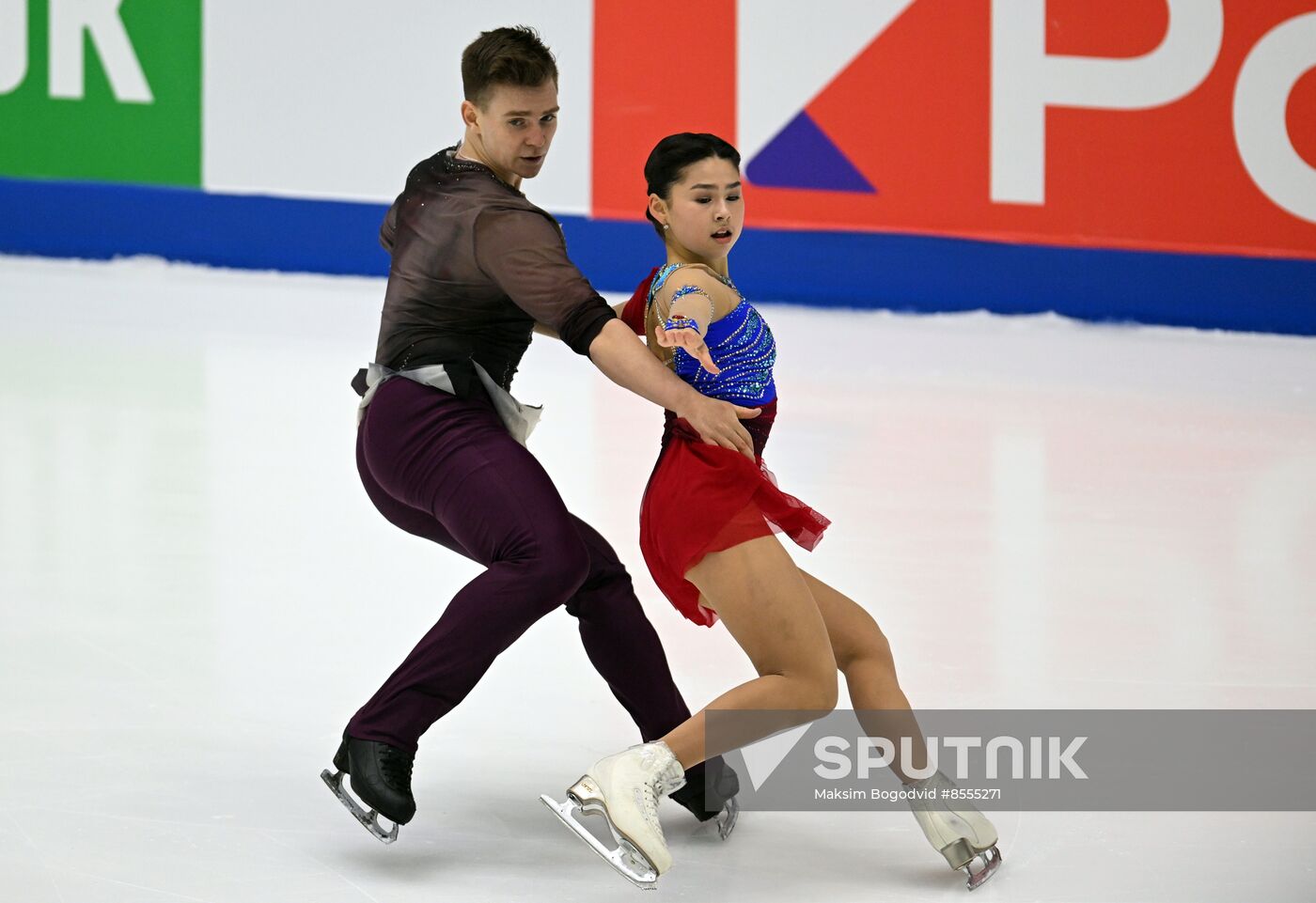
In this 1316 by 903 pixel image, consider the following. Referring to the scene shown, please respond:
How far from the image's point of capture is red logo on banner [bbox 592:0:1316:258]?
24.9 ft

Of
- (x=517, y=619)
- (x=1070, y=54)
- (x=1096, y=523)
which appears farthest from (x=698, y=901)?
(x=1070, y=54)

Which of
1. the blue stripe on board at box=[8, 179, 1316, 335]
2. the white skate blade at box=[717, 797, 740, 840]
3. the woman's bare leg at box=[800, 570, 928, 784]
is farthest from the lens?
the blue stripe on board at box=[8, 179, 1316, 335]

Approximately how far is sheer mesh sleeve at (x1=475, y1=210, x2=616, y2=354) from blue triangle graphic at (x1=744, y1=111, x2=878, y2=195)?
5.52 metres

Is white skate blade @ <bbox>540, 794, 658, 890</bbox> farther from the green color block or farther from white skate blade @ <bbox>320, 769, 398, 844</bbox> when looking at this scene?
the green color block

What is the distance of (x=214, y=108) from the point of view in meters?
8.88

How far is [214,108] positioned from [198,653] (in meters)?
5.65

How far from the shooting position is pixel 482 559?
2807mm

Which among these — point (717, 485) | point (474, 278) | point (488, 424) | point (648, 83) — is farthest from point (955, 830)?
point (648, 83)

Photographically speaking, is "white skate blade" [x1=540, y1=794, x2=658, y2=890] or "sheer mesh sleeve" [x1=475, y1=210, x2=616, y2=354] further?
"sheer mesh sleeve" [x1=475, y1=210, x2=616, y2=354]

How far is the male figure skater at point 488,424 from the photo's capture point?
2.69 m

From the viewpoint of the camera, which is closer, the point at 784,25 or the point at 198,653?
the point at 198,653

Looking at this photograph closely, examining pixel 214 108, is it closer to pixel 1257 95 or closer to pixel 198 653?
pixel 1257 95

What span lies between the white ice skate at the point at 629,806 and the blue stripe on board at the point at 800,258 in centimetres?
570

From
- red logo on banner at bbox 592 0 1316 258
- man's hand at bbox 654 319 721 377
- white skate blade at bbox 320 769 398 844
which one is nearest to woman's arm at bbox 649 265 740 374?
man's hand at bbox 654 319 721 377
